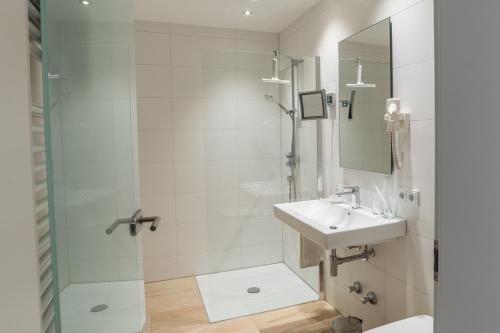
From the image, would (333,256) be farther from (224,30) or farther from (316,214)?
(224,30)

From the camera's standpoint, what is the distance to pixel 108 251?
1.17 m

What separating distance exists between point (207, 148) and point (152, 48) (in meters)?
1.12

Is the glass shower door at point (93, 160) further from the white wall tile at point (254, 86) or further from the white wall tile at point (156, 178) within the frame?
the white wall tile at point (156, 178)

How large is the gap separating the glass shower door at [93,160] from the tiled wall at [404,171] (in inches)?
58.2

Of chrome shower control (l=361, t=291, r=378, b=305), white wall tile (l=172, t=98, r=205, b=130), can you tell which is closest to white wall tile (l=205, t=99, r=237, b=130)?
white wall tile (l=172, t=98, r=205, b=130)

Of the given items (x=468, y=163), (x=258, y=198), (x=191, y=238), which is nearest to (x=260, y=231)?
(x=258, y=198)

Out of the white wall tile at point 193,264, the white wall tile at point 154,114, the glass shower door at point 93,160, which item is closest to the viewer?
the glass shower door at point 93,160

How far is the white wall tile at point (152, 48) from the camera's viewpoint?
9.46 ft

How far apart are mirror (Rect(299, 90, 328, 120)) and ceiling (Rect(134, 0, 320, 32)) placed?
739 mm

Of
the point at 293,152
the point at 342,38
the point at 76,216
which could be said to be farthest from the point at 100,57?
the point at 293,152

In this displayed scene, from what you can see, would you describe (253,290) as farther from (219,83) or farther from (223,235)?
(219,83)

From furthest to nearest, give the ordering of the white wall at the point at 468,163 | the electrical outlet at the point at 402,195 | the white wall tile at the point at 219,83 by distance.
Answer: the white wall tile at the point at 219,83 → the electrical outlet at the point at 402,195 → the white wall at the point at 468,163

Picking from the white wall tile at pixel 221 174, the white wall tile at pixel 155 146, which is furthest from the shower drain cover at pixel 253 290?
the white wall tile at pixel 155 146

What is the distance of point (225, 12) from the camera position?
8.86 ft
